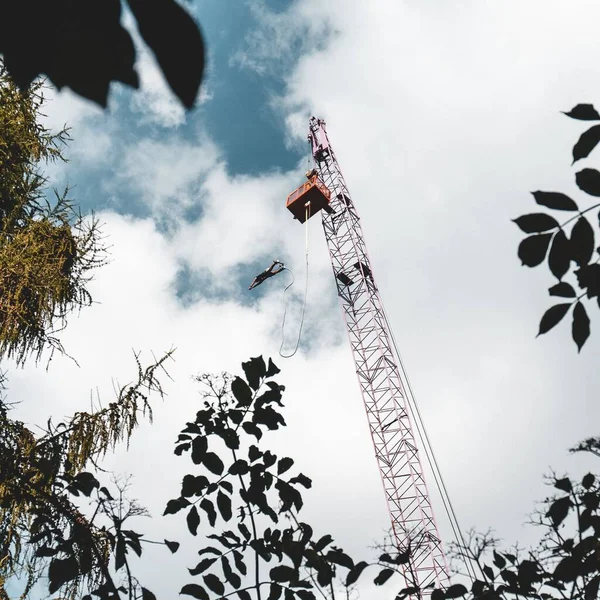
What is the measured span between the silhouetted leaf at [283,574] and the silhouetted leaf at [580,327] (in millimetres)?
1196

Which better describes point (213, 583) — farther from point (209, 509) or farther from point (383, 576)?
point (383, 576)

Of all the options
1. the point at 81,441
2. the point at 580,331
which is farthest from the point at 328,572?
the point at 81,441

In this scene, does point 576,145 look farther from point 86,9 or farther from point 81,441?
point 81,441

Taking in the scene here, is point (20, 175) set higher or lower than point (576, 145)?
higher

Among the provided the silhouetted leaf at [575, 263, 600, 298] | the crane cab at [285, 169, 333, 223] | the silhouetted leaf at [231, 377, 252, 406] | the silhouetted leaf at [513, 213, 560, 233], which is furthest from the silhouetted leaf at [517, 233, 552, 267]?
the crane cab at [285, 169, 333, 223]

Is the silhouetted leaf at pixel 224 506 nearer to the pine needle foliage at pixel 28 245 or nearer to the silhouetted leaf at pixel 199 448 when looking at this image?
the silhouetted leaf at pixel 199 448

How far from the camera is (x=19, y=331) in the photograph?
436 centimetres

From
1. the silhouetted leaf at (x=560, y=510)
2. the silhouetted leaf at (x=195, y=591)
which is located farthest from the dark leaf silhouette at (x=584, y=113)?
the silhouetted leaf at (x=195, y=591)

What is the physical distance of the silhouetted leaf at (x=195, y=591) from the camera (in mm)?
1617

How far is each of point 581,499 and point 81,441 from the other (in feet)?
12.5

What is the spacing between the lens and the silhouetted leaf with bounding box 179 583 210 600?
1617 mm

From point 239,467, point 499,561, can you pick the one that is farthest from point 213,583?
point 499,561

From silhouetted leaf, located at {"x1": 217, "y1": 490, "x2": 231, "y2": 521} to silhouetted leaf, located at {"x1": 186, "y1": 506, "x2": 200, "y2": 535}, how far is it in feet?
0.29

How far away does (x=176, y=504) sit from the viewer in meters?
1.76
